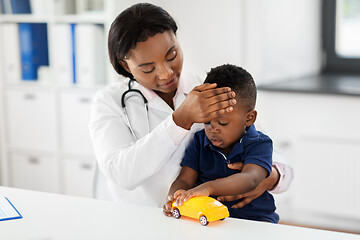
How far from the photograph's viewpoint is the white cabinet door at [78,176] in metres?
3.08

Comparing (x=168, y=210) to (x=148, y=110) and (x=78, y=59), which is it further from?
(x=78, y=59)

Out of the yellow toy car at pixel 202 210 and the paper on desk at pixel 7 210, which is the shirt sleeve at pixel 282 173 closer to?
the yellow toy car at pixel 202 210

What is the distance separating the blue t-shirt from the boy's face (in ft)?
0.09

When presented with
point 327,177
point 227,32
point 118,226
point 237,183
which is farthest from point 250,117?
point 327,177

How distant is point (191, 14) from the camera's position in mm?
2916

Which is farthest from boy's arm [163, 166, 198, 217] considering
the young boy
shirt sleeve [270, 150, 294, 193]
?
shirt sleeve [270, 150, 294, 193]

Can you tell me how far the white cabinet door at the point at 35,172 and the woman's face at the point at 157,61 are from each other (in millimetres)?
1809

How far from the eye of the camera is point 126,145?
61.2 inches

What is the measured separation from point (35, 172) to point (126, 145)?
1875 millimetres

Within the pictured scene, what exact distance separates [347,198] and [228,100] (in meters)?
1.85

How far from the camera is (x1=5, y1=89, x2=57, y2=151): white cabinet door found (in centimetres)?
316

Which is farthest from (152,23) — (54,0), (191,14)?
(54,0)

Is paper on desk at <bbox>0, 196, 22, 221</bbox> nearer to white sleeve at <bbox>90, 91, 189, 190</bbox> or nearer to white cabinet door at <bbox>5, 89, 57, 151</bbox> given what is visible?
white sleeve at <bbox>90, 91, 189, 190</bbox>

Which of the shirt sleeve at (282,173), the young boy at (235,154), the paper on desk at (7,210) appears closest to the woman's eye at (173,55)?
the young boy at (235,154)
